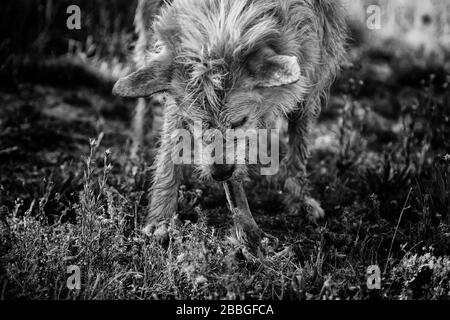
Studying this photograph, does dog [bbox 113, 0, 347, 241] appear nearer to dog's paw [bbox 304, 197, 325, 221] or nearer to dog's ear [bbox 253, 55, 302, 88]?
dog's ear [bbox 253, 55, 302, 88]

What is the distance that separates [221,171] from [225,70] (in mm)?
666

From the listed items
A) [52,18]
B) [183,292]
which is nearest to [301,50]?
[183,292]

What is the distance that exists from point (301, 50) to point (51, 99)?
379cm

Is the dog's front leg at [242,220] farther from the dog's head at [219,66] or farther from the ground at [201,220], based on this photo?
the dog's head at [219,66]

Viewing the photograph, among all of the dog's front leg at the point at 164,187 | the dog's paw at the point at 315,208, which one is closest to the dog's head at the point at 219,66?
the dog's front leg at the point at 164,187

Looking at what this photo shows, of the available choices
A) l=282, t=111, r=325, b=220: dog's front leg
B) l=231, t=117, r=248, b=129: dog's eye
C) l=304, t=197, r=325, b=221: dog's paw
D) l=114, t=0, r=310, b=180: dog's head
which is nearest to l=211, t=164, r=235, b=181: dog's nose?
l=114, t=0, r=310, b=180: dog's head

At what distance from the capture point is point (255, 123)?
374 centimetres

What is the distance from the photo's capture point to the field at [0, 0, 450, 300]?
3.37 m

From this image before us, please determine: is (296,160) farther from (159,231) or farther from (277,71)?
(277,71)

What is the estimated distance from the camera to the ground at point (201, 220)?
3.37 meters

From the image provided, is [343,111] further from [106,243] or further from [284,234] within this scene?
[106,243]

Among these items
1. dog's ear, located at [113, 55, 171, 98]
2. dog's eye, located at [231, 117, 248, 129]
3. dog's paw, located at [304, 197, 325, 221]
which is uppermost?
dog's ear, located at [113, 55, 171, 98]

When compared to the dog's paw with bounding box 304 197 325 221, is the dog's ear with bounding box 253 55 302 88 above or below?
above

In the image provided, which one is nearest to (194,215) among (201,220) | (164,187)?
(164,187)
